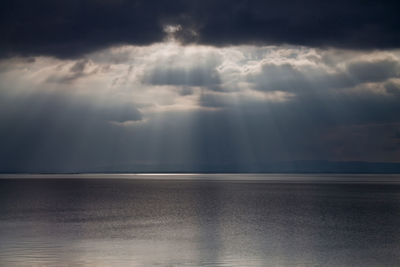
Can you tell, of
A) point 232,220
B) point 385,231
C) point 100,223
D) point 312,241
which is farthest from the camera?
point 232,220

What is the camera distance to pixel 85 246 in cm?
3281

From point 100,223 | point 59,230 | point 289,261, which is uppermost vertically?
point 100,223

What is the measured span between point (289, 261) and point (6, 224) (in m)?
29.8

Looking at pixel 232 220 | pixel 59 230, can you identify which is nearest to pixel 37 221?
pixel 59 230

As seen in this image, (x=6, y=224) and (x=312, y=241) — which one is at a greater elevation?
(x=6, y=224)

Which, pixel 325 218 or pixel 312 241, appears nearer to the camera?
pixel 312 241

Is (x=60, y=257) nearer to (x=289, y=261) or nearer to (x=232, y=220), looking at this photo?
(x=289, y=261)

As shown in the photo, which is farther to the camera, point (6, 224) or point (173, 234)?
point (6, 224)

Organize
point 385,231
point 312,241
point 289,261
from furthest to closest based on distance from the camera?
point 385,231 < point 312,241 < point 289,261

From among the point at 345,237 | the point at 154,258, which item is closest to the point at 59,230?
the point at 154,258

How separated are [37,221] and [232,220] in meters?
20.5

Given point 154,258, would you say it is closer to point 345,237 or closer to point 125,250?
point 125,250

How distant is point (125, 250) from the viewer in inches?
1220

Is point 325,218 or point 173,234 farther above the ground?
point 325,218
